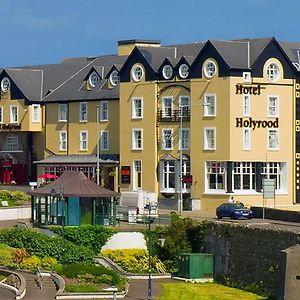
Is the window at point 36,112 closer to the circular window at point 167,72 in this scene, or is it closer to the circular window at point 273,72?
the circular window at point 167,72

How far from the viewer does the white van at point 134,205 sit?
256 feet

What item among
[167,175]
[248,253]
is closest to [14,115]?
[167,175]

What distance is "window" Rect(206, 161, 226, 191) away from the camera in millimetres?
90000

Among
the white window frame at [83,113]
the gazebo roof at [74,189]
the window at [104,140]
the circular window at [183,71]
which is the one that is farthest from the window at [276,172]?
the gazebo roof at [74,189]

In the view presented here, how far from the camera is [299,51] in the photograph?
3750 inches

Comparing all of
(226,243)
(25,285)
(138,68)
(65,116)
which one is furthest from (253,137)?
(25,285)

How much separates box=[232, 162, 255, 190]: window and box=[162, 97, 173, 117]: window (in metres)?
7.20

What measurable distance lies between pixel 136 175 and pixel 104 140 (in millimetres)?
6179

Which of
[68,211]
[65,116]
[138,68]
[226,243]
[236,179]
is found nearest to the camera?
[226,243]

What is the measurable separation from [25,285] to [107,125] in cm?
4308

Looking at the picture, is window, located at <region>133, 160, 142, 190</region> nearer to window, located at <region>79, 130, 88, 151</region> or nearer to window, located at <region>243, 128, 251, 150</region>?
window, located at <region>79, 130, 88, 151</region>

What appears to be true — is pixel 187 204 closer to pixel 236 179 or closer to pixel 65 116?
pixel 236 179

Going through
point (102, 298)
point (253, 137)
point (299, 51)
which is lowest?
point (102, 298)

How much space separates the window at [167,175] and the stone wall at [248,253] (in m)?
27.6
